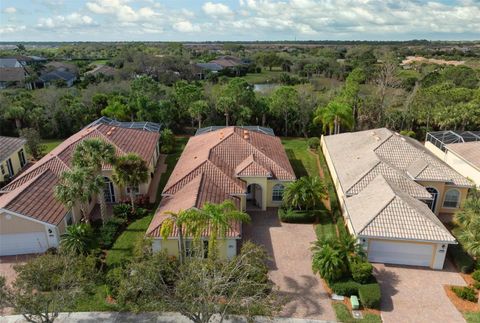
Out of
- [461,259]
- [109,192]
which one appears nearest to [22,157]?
[109,192]

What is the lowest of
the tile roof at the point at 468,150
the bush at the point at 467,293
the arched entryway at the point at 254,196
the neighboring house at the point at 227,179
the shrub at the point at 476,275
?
the bush at the point at 467,293

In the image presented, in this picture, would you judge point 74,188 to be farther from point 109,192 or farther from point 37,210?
point 109,192

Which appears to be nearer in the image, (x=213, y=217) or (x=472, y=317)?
(x=213, y=217)

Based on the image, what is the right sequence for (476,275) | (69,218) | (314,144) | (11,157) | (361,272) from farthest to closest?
(314,144)
(11,157)
(69,218)
(476,275)
(361,272)

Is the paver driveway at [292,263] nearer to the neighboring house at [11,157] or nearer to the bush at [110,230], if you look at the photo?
the bush at [110,230]

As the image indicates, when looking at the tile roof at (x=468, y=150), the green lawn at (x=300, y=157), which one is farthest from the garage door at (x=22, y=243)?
the tile roof at (x=468, y=150)

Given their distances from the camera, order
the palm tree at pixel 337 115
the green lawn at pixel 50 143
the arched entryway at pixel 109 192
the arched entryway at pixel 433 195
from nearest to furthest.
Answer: the arched entryway at pixel 433 195
the arched entryway at pixel 109 192
the palm tree at pixel 337 115
the green lawn at pixel 50 143

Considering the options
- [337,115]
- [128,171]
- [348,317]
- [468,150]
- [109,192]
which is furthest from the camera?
[337,115]
